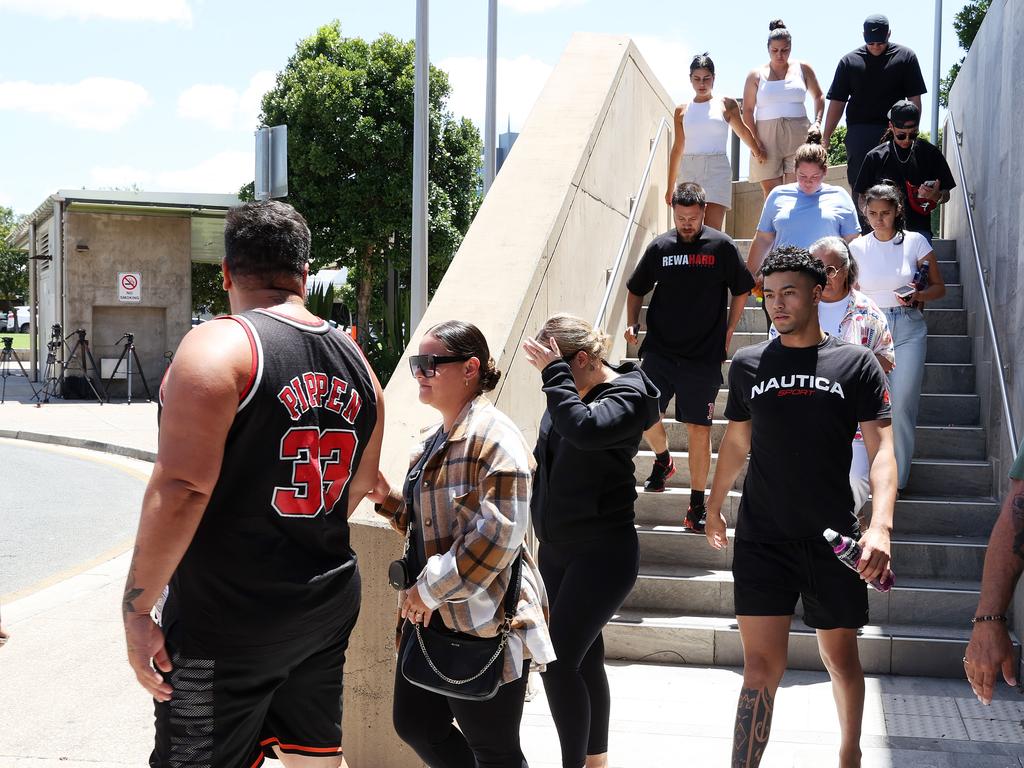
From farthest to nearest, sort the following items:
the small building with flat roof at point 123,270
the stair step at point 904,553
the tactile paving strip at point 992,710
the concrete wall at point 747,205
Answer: the small building with flat roof at point 123,270 < the concrete wall at point 747,205 < the stair step at point 904,553 < the tactile paving strip at point 992,710

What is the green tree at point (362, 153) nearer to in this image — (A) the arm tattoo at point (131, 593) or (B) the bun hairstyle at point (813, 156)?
(B) the bun hairstyle at point (813, 156)

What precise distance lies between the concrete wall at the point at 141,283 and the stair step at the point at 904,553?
76.1ft

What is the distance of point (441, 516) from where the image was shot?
323 cm

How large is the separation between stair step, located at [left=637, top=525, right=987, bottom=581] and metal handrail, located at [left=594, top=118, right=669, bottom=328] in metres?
1.35

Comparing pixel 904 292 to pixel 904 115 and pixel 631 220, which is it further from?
pixel 631 220

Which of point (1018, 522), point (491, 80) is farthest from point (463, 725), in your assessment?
point (491, 80)

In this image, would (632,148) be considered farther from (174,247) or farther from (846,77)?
(174,247)

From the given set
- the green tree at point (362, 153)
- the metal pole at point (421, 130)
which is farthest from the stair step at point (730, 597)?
the green tree at point (362, 153)

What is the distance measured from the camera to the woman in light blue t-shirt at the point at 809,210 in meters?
6.60

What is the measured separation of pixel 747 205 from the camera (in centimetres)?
1205

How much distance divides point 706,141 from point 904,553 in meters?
4.28

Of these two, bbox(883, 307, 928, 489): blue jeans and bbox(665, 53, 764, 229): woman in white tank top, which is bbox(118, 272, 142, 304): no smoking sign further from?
bbox(883, 307, 928, 489): blue jeans

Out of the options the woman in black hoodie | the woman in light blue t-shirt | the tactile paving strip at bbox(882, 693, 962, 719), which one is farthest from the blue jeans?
the woman in black hoodie

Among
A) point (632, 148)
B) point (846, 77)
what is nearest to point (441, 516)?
point (632, 148)
